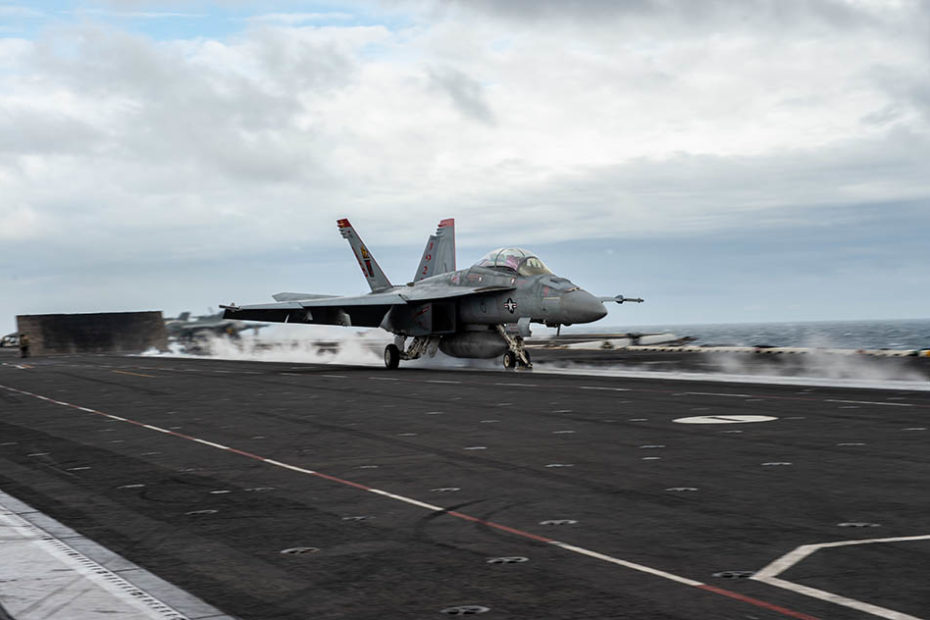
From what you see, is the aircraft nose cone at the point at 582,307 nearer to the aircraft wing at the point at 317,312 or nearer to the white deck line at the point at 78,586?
the aircraft wing at the point at 317,312

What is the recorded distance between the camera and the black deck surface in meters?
5.97

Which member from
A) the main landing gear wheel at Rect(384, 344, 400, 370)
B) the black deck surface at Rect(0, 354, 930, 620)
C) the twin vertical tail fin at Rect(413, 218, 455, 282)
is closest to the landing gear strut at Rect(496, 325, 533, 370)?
the main landing gear wheel at Rect(384, 344, 400, 370)

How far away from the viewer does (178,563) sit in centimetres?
701

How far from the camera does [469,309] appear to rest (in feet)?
112

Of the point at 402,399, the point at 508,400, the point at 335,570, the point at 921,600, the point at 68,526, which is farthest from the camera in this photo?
the point at 402,399

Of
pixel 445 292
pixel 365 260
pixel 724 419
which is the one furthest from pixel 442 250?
pixel 724 419

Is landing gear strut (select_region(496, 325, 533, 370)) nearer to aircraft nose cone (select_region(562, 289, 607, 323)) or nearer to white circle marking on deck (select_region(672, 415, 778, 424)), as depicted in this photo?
aircraft nose cone (select_region(562, 289, 607, 323))

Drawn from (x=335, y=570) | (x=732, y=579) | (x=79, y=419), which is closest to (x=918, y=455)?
(x=732, y=579)

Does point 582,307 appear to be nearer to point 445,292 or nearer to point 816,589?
point 445,292

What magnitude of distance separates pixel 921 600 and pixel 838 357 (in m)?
30.1

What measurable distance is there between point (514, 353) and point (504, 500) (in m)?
24.1

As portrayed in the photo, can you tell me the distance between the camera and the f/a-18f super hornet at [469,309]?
30906mm

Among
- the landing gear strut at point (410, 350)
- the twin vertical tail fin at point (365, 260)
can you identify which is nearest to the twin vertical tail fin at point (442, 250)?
the twin vertical tail fin at point (365, 260)

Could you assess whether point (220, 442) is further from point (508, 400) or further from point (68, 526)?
point (508, 400)
